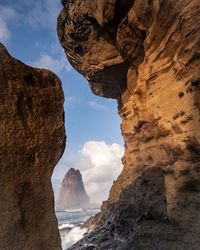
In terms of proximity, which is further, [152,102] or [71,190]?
[71,190]

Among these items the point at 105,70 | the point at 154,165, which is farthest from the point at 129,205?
the point at 105,70

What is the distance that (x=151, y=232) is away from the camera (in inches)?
225

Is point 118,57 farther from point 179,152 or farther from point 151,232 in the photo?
point 151,232

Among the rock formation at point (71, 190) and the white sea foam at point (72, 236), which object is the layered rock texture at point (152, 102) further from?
the rock formation at point (71, 190)

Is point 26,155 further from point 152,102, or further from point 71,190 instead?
point 71,190

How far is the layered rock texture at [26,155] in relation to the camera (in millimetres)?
2096

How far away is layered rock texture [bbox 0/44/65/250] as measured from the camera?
2096 millimetres

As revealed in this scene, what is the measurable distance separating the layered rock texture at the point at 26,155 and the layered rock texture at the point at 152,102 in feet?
11.5

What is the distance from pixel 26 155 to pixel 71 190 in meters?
124

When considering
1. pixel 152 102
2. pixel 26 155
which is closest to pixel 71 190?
pixel 152 102

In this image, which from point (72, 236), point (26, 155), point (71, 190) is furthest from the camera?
point (71, 190)

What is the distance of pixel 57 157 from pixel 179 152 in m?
3.93

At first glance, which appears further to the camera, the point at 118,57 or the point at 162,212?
the point at 118,57

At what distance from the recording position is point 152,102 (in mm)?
7031
